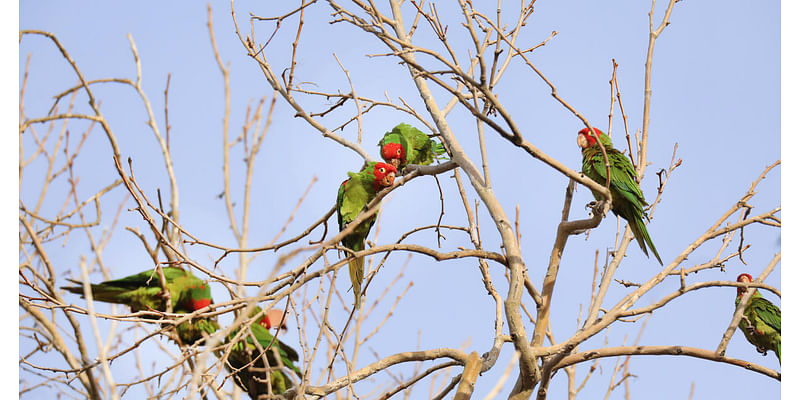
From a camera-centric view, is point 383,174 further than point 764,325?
No

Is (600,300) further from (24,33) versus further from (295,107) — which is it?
(24,33)

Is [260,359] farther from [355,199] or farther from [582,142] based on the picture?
[582,142]

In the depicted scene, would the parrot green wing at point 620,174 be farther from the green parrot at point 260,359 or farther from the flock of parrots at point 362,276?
the green parrot at point 260,359

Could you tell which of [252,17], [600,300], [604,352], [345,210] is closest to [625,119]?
[600,300]

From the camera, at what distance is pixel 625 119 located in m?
3.73

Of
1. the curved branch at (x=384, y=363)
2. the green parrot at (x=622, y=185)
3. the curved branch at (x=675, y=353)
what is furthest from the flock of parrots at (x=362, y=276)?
the curved branch at (x=675, y=353)

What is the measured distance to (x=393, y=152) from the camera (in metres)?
4.52

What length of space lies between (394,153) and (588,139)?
4.17 ft

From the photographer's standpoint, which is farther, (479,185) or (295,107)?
(295,107)

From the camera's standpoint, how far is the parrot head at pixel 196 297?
16.8 ft

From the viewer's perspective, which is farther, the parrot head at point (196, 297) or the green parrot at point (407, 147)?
the parrot head at point (196, 297)

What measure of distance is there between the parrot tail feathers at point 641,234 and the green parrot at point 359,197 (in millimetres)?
1448

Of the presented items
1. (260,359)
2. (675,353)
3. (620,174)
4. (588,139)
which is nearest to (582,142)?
(588,139)

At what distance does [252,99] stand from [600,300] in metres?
4.04
